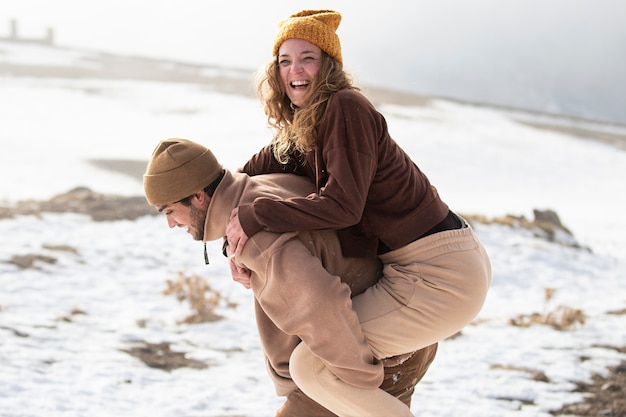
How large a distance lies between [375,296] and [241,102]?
18569 mm

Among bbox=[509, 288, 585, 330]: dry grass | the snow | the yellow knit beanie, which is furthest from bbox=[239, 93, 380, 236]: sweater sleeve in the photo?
bbox=[509, 288, 585, 330]: dry grass

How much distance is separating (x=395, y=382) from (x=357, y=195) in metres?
0.86

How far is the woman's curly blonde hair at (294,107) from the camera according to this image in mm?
2959

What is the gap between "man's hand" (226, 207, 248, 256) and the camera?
9.48 feet

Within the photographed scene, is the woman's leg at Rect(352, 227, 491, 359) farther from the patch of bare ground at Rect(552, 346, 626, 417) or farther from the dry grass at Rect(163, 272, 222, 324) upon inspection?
the dry grass at Rect(163, 272, 222, 324)

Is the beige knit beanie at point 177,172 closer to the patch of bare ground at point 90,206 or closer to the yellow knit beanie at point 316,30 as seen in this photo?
the yellow knit beanie at point 316,30

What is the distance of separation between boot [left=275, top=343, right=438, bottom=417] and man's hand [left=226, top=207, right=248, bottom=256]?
0.73m

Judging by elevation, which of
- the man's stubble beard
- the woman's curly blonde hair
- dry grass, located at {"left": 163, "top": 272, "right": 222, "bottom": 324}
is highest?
the woman's curly blonde hair

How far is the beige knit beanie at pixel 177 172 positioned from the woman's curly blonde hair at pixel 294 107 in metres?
0.34

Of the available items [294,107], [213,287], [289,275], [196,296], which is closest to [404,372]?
[289,275]

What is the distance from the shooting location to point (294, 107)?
3203 millimetres

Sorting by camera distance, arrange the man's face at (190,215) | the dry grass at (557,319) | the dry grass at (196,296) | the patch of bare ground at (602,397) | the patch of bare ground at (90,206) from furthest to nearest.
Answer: the patch of bare ground at (90,206) < the dry grass at (557,319) < the dry grass at (196,296) < the patch of bare ground at (602,397) < the man's face at (190,215)

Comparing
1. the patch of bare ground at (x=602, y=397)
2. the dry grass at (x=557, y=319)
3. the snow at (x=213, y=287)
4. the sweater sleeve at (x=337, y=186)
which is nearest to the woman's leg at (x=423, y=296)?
the sweater sleeve at (x=337, y=186)

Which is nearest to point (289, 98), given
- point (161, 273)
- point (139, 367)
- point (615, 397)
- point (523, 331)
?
point (139, 367)
